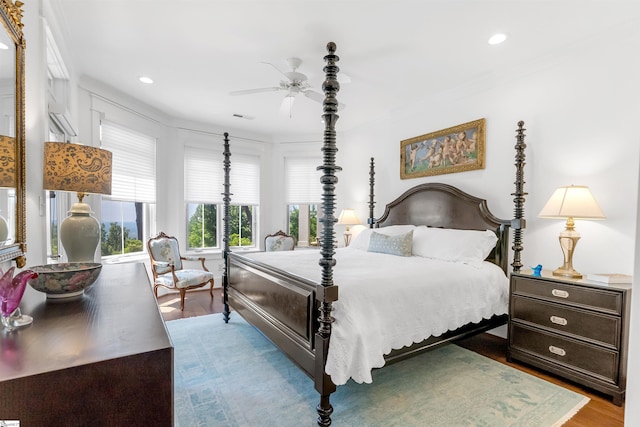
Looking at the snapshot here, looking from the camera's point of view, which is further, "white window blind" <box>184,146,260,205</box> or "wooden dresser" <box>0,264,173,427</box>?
"white window blind" <box>184,146,260,205</box>

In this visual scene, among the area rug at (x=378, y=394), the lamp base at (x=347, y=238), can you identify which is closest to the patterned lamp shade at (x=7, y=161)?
the area rug at (x=378, y=394)

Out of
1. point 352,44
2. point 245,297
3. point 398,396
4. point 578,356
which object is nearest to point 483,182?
point 578,356

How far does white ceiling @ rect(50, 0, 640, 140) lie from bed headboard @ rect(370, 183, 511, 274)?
49.2 inches

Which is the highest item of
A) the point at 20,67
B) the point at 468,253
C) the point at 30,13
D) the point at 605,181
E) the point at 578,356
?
the point at 30,13

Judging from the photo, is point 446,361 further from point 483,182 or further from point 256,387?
point 483,182

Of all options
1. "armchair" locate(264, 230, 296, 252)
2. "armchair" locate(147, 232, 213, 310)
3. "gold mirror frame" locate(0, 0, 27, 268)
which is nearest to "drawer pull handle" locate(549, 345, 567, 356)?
"gold mirror frame" locate(0, 0, 27, 268)

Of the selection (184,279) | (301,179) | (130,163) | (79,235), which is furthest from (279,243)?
(79,235)

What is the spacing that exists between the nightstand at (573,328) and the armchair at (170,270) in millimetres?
3644

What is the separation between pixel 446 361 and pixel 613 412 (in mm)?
1051

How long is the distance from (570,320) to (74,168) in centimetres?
356

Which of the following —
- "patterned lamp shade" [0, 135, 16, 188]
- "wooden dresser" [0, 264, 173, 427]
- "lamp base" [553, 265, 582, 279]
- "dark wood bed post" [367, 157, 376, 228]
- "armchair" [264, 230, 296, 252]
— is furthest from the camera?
"armchair" [264, 230, 296, 252]

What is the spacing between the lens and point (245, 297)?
10.2 ft

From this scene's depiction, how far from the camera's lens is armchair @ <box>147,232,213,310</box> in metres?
4.01

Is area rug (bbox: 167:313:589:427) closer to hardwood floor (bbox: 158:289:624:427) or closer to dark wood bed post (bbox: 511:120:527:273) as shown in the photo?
hardwood floor (bbox: 158:289:624:427)
